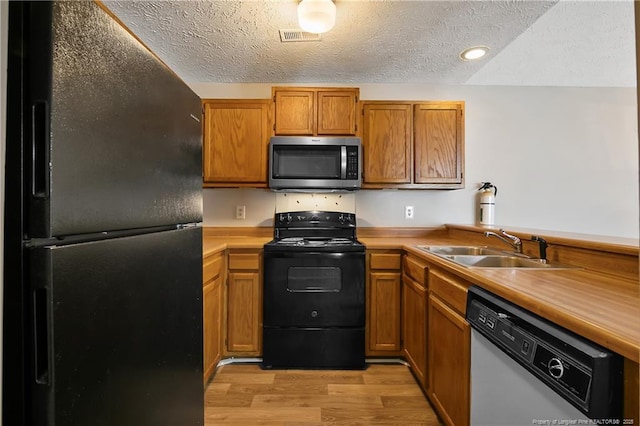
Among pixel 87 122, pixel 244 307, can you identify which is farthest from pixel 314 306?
pixel 87 122

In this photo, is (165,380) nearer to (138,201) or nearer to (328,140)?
(138,201)

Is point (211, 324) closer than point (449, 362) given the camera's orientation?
No

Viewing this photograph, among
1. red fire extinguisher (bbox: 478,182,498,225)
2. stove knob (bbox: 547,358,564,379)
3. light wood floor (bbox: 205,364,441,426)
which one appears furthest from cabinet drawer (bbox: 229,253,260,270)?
red fire extinguisher (bbox: 478,182,498,225)

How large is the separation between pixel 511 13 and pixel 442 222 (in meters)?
1.63

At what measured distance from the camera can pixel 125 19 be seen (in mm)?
1737

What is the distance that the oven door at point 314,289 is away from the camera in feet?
6.70

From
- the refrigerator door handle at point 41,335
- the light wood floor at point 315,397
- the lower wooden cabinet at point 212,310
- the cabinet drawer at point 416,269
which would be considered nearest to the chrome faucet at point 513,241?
the cabinet drawer at point 416,269

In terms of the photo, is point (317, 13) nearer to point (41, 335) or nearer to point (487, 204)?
point (41, 335)

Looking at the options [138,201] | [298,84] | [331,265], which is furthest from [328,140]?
[138,201]

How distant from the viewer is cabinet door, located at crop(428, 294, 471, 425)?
47.6 inches

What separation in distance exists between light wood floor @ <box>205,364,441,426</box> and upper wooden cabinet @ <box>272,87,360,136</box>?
182 centimetres

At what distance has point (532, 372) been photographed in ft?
2.60

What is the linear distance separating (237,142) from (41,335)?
1969 millimetres

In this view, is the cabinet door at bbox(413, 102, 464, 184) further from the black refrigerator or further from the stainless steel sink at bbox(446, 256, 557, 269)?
the black refrigerator
